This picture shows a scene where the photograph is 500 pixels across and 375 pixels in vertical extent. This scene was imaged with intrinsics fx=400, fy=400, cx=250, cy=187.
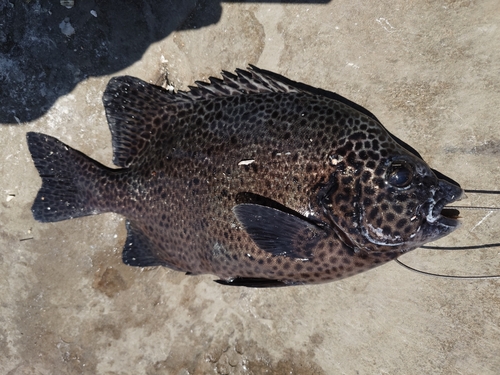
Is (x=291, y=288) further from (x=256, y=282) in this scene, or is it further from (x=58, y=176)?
(x=58, y=176)

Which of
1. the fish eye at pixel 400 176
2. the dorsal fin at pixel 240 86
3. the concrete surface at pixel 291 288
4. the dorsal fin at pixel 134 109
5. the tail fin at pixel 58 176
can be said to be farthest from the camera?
the tail fin at pixel 58 176

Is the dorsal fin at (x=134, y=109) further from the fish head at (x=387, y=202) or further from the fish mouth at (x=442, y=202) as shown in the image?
the fish mouth at (x=442, y=202)

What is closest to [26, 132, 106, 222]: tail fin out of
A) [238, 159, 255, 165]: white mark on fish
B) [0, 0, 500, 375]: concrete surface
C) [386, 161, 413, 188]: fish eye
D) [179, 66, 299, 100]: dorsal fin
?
[0, 0, 500, 375]: concrete surface

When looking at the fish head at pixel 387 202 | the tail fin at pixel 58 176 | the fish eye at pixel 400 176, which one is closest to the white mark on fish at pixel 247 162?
the fish head at pixel 387 202

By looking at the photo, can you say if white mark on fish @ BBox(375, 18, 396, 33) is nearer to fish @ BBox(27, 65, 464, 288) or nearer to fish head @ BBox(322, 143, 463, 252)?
fish @ BBox(27, 65, 464, 288)

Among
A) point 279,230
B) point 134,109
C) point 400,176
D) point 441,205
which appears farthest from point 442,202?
point 134,109

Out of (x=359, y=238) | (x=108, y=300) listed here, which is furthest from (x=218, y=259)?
(x=108, y=300)
